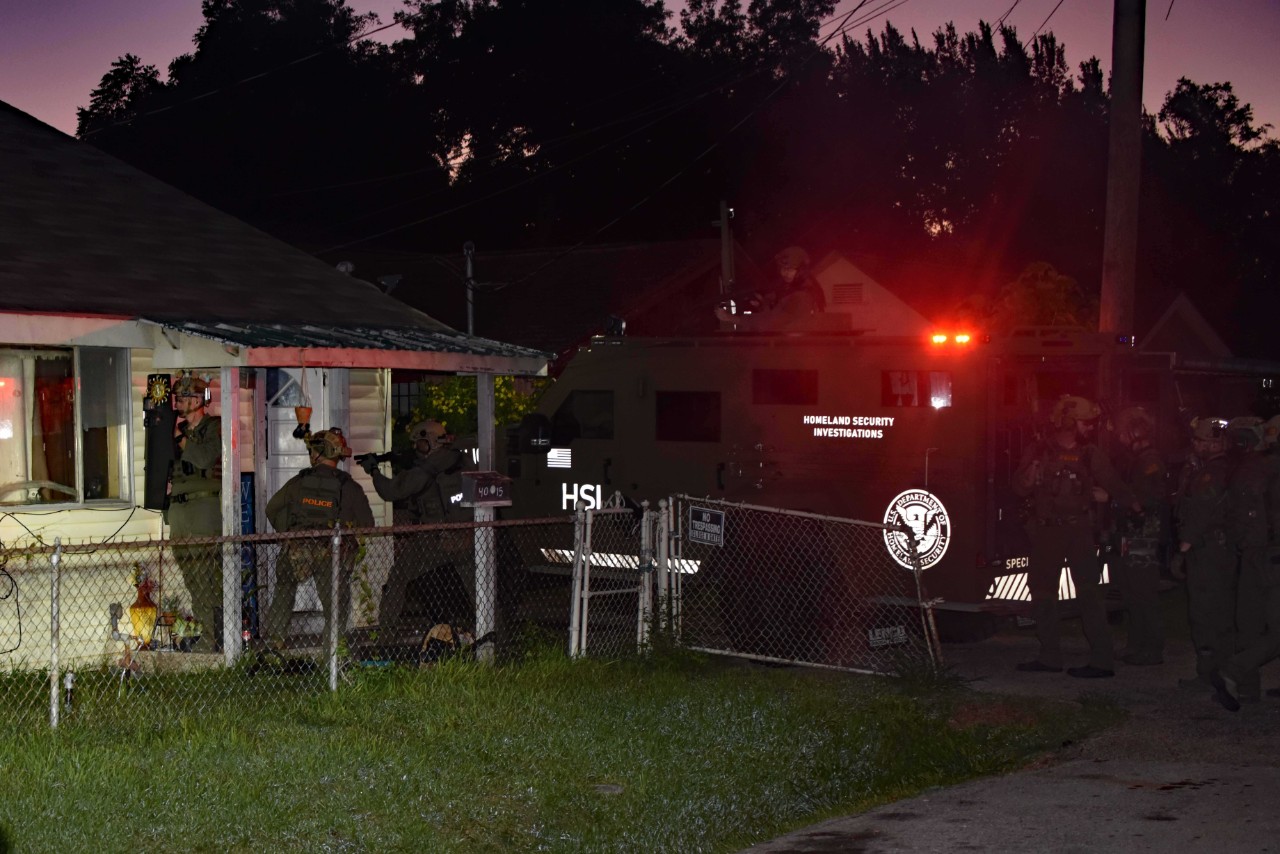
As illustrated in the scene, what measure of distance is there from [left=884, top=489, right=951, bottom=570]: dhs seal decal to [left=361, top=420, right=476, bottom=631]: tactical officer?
10.2ft

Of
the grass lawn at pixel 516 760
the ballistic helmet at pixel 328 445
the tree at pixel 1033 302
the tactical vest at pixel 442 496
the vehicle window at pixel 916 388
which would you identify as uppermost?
A: the tree at pixel 1033 302

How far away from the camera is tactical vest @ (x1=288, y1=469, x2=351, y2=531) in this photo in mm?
10414

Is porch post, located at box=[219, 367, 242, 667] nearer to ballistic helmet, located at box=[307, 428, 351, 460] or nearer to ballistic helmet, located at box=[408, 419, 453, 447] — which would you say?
ballistic helmet, located at box=[307, 428, 351, 460]

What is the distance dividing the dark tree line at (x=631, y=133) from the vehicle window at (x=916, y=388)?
35326mm

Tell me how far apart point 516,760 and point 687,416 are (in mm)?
5430

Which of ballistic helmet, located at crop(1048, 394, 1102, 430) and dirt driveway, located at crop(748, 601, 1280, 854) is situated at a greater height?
ballistic helmet, located at crop(1048, 394, 1102, 430)

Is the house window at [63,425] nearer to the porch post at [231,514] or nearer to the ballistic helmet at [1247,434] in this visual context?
the porch post at [231,514]

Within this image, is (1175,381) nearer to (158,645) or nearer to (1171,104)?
(158,645)

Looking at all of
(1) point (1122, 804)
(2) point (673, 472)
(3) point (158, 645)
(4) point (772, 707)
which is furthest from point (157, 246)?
(1) point (1122, 804)

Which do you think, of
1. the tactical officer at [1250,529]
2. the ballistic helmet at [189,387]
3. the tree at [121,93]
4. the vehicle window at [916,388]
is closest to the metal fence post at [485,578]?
the ballistic helmet at [189,387]

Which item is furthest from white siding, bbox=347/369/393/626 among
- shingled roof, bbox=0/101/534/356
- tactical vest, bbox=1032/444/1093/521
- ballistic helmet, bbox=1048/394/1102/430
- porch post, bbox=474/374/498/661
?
ballistic helmet, bbox=1048/394/1102/430

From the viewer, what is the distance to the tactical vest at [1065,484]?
10547mm

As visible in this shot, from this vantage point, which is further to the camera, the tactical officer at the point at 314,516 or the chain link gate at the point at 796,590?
the chain link gate at the point at 796,590

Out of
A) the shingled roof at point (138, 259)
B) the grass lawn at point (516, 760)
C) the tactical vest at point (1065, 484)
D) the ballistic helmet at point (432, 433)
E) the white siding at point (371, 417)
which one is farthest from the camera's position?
the white siding at point (371, 417)
